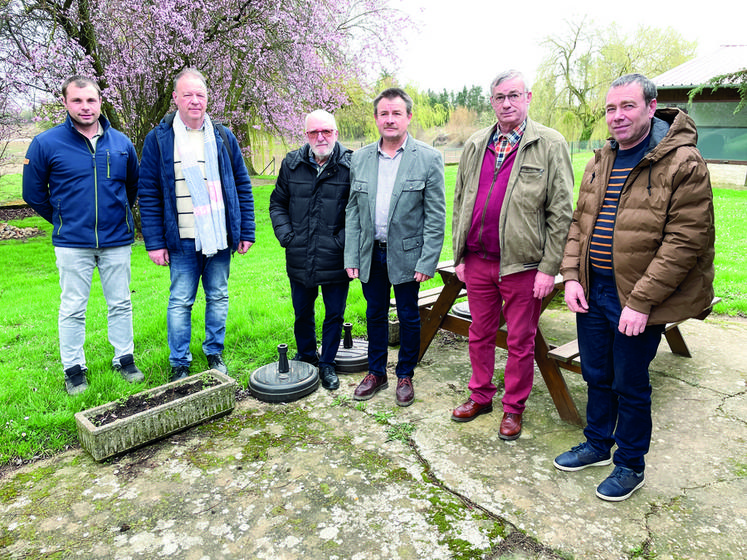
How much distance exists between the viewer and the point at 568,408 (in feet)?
11.3

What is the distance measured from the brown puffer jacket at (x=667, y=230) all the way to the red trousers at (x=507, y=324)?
0.68 metres

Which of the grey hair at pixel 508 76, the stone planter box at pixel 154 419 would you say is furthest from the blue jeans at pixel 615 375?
the stone planter box at pixel 154 419

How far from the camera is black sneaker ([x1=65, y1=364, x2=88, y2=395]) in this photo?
3711 mm

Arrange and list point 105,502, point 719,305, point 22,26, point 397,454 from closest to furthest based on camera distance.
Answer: point 105,502
point 397,454
point 719,305
point 22,26

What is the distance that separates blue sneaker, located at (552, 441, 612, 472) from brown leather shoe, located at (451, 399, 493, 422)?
0.66 meters

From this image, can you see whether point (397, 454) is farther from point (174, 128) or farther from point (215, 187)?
point (174, 128)

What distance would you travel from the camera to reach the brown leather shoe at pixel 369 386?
3791 mm

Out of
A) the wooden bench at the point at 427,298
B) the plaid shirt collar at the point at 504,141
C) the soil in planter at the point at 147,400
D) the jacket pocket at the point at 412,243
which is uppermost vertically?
the plaid shirt collar at the point at 504,141

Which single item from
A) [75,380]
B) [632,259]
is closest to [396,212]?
[632,259]

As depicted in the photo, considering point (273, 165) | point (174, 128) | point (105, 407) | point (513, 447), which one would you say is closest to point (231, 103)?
point (174, 128)

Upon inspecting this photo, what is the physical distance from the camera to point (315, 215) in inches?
149

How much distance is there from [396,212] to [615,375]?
1.66m

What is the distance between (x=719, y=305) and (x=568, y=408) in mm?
3622

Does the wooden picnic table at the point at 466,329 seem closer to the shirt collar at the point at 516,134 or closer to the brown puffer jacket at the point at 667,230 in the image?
the brown puffer jacket at the point at 667,230
